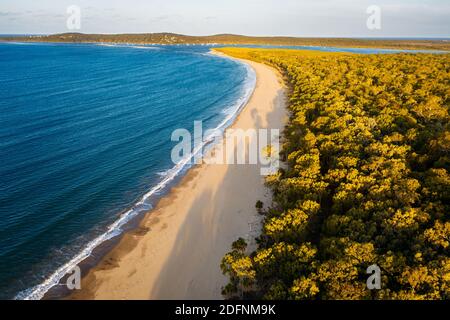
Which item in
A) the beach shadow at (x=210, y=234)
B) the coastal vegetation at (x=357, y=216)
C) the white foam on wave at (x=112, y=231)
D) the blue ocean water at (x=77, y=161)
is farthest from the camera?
the blue ocean water at (x=77, y=161)

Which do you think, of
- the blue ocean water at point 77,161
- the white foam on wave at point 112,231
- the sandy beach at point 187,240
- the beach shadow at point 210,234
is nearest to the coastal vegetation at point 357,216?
the beach shadow at point 210,234

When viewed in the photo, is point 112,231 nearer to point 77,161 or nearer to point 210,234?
point 210,234

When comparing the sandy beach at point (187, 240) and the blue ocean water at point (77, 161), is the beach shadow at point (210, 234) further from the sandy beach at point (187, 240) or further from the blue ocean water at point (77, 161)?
the blue ocean water at point (77, 161)

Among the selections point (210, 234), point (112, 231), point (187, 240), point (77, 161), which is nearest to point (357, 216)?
point (210, 234)

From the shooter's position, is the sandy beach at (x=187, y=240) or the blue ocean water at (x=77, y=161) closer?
the sandy beach at (x=187, y=240)

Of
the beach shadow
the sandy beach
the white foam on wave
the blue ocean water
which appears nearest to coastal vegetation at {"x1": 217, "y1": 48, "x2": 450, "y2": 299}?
the beach shadow
